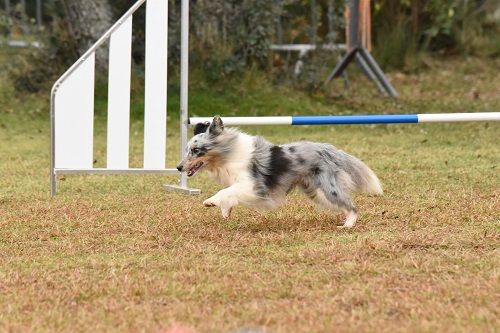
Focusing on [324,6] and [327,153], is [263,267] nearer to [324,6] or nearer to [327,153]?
[327,153]

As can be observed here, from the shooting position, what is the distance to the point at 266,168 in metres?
6.39

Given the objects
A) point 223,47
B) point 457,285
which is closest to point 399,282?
point 457,285

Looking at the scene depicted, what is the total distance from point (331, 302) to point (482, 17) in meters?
17.1

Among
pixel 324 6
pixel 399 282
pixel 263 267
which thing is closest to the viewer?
pixel 399 282

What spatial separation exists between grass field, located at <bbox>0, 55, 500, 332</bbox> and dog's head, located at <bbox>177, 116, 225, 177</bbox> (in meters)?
0.40

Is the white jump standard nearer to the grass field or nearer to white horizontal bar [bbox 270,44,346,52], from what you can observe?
the grass field

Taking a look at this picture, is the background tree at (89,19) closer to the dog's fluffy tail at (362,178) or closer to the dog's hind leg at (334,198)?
the dog's fluffy tail at (362,178)

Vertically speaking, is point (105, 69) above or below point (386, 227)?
above

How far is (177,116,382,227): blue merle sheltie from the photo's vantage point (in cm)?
637

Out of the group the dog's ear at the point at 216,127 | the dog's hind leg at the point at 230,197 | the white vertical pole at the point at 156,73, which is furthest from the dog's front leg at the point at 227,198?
the white vertical pole at the point at 156,73

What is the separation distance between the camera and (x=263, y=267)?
514cm

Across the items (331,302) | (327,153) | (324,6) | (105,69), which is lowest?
(331,302)

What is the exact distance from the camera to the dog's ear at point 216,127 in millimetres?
6438

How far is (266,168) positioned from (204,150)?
41 cm
